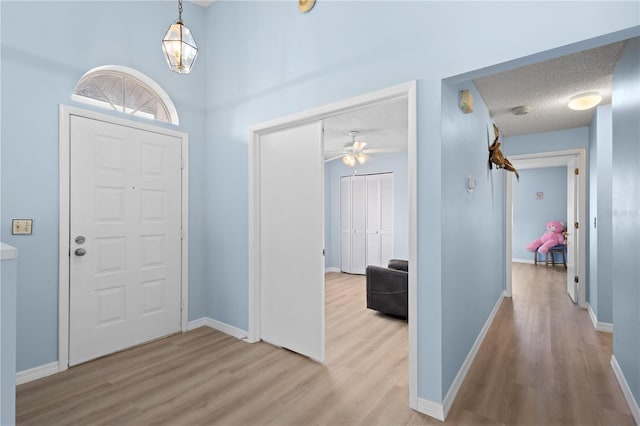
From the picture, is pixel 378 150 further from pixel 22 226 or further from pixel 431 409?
pixel 22 226

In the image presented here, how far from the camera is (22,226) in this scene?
2.38 metres

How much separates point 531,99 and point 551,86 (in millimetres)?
348

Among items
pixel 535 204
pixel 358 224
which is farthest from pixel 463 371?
pixel 535 204

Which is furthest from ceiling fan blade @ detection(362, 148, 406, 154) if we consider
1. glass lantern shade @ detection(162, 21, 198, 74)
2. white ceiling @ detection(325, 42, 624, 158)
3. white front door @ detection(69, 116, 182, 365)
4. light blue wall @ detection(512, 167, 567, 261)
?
light blue wall @ detection(512, 167, 567, 261)

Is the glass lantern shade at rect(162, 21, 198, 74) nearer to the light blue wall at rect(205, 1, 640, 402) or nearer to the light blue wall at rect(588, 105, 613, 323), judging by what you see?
the light blue wall at rect(205, 1, 640, 402)

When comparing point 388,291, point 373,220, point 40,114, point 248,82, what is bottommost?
point 388,291

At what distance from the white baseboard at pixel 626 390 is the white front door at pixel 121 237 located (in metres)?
3.70

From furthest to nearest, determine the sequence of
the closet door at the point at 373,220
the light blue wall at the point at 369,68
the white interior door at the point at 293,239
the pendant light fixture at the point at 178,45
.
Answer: the closet door at the point at 373,220 → the white interior door at the point at 293,239 → the pendant light fixture at the point at 178,45 → the light blue wall at the point at 369,68

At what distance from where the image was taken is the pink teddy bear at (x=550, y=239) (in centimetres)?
764

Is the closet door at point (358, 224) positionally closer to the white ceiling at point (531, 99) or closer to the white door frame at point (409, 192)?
the white ceiling at point (531, 99)

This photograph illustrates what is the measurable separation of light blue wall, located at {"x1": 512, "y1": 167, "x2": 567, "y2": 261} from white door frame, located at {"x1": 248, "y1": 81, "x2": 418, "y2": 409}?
306 inches

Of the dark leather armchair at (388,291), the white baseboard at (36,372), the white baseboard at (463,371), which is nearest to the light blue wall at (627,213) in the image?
the white baseboard at (463,371)

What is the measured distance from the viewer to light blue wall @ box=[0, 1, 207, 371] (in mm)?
2334

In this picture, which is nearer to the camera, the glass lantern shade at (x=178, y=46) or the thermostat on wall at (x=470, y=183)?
the glass lantern shade at (x=178, y=46)
